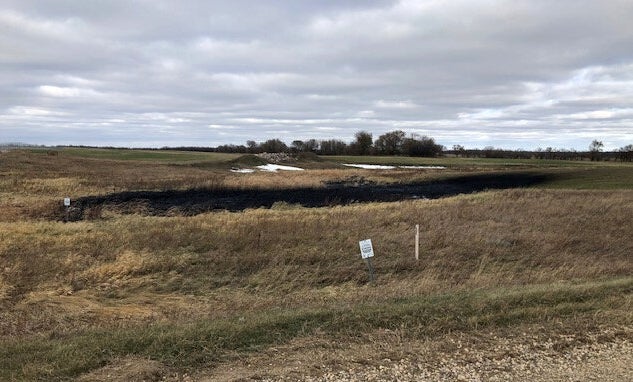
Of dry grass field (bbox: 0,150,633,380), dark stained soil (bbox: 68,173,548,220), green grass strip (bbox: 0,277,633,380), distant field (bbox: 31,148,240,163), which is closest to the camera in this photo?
green grass strip (bbox: 0,277,633,380)

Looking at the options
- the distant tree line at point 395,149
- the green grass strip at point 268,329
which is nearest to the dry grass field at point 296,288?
the green grass strip at point 268,329

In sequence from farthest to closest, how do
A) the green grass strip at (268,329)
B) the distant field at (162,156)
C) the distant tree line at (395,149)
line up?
the distant tree line at (395,149), the distant field at (162,156), the green grass strip at (268,329)

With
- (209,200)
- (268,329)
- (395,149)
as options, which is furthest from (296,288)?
(395,149)

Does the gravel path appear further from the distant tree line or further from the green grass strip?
the distant tree line

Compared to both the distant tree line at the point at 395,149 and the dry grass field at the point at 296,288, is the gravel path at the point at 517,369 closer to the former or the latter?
the dry grass field at the point at 296,288

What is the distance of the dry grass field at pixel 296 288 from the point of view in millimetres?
5234

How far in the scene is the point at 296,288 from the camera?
11.9 metres

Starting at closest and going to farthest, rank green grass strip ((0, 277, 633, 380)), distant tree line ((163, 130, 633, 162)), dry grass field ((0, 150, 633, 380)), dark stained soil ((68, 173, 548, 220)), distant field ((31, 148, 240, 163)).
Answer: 1. green grass strip ((0, 277, 633, 380))
2. dry grass field ((0, 150, 633, 380))
3. dark stained soil ((68, 173, 548, 220))
4. distant field ((31, 148, 240, 163))
5. distant tree line ((163, 130, 633, 162))

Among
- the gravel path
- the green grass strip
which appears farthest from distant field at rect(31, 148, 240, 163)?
the gravel path

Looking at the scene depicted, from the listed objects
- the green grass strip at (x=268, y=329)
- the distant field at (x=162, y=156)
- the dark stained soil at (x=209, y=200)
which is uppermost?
the distant field at (x=162, y=156)

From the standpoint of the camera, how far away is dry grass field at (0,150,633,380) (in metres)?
5.23

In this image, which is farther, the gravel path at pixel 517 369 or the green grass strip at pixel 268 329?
the green grass strip at pixel 268 329

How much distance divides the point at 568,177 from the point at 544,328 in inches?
1953

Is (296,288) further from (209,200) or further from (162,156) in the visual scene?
(162,156)
